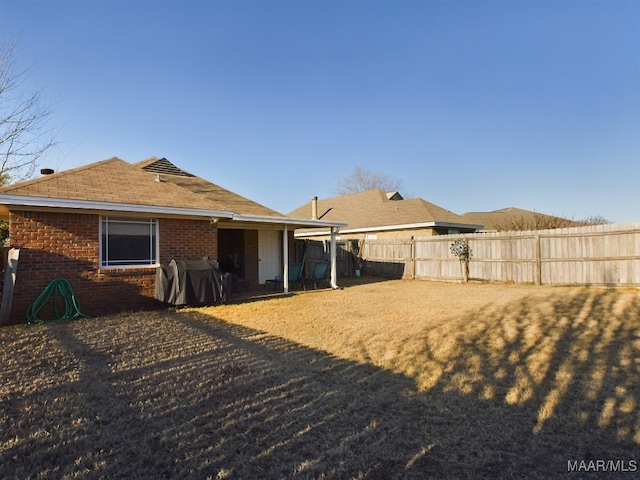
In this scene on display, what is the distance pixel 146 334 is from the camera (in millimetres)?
6191

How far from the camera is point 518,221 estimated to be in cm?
2372

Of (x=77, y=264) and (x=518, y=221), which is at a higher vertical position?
(x=518, y=221)

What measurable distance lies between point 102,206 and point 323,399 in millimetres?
6784

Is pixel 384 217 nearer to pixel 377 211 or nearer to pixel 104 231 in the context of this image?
pixel 377 211

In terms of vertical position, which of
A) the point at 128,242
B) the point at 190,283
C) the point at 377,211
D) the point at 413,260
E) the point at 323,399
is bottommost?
the point at 323,399

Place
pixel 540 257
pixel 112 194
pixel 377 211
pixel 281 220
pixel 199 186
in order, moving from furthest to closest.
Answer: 1. pixel 377 211
2. pixel 199 186
3. pixel 540 257
4. pixel 281 220
5. pixel 112 194

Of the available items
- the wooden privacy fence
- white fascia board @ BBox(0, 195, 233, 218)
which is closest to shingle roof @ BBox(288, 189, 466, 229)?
the wooden privacy fence

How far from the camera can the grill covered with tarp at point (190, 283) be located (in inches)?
333

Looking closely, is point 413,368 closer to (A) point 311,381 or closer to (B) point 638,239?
(A) point 311,381

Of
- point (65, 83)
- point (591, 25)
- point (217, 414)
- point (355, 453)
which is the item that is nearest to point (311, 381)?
point (217, 414)

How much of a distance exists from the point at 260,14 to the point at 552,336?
1158 cm

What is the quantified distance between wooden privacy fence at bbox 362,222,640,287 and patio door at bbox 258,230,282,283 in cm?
600

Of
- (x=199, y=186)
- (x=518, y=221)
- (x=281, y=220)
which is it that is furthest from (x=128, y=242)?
(x=518, y=221)

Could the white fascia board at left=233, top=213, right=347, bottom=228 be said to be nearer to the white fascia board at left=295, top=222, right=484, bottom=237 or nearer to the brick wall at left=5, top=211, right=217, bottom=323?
the brick wall at left=5, top=211, right=217, bottom=323
